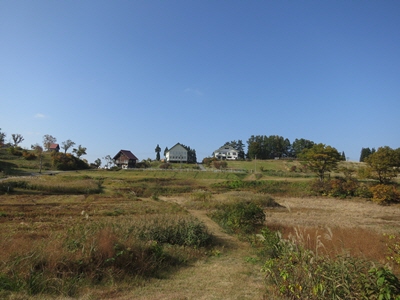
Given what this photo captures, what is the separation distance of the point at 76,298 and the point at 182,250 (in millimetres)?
4802

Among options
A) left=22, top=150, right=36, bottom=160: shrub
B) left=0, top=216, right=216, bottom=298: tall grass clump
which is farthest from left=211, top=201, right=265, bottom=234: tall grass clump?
left=22, top=150, right=36, bottom=160: shrub

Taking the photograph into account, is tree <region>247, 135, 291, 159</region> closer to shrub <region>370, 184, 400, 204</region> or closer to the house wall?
the house wall

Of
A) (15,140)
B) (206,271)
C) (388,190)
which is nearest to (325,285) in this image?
(206,271)

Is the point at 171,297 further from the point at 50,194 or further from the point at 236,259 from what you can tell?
the point at 50,194

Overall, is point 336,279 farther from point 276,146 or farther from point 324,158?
point 276,146

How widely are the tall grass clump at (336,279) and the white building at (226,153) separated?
9642 cm

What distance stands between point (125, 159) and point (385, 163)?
192ft

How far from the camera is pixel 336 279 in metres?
4.56

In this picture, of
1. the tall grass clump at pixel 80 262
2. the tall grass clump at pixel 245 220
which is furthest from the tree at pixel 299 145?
the tall grass clump at pixel 80 262

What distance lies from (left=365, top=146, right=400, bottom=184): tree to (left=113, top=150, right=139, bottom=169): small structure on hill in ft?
181

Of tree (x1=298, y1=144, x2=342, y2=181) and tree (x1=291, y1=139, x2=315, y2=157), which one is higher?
tree (x1=291, y1=139, x2=315, y2=157)

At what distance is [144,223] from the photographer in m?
10.4

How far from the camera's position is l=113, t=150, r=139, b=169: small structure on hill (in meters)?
74.5

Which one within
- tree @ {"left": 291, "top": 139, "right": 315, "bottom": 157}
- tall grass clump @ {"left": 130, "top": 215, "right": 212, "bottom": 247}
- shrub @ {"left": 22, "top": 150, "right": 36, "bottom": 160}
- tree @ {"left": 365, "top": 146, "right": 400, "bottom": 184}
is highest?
tree @ {"left": 291, "top": 139, "right": 315, "bottom": 157}
